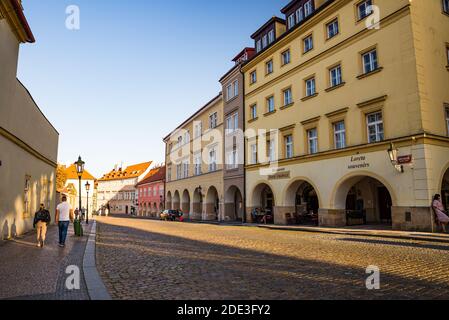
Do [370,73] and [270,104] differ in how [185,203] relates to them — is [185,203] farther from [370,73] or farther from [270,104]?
[370,73]

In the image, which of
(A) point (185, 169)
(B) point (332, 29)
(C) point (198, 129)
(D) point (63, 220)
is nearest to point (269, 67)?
(B) point (332, 29)

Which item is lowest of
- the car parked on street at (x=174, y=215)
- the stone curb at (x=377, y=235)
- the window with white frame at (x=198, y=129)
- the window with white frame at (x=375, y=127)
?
the stone curb at (x=377, y=235)

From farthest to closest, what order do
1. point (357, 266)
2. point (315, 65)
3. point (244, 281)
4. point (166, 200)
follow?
point (166, 200) → point (315, 65) → point (357, 266) → point (244, 281)

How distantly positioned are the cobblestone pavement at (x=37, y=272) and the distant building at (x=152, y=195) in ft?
151

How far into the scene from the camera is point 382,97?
18.6 meters

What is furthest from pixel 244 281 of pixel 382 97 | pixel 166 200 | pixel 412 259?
pixel 166 200

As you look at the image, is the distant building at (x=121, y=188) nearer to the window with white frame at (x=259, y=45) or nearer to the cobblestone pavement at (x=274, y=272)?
the window with white frame at (x=259, y=45)

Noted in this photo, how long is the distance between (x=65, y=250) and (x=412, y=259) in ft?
34.2

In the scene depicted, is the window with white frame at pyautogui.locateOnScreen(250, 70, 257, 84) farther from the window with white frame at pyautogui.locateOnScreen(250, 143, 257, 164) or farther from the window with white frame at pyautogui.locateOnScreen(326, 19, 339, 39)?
the window with white frame at pyautogui.locateOnScreen(326, 19, 339, 39)

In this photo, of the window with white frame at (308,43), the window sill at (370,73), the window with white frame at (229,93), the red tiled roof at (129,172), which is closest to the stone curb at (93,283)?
the window sill at (370,73)

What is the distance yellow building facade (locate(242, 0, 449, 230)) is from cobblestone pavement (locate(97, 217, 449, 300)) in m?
6.94

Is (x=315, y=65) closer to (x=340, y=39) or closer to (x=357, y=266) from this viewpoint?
(x=340, y=39)

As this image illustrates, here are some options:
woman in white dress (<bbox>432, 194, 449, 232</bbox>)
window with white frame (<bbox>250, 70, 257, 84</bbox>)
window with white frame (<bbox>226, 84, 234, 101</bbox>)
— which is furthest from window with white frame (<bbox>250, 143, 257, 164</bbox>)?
woman in white dress (<bbox>432, 194, 449, 232</bbox>)

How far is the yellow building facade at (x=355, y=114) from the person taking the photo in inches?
674
